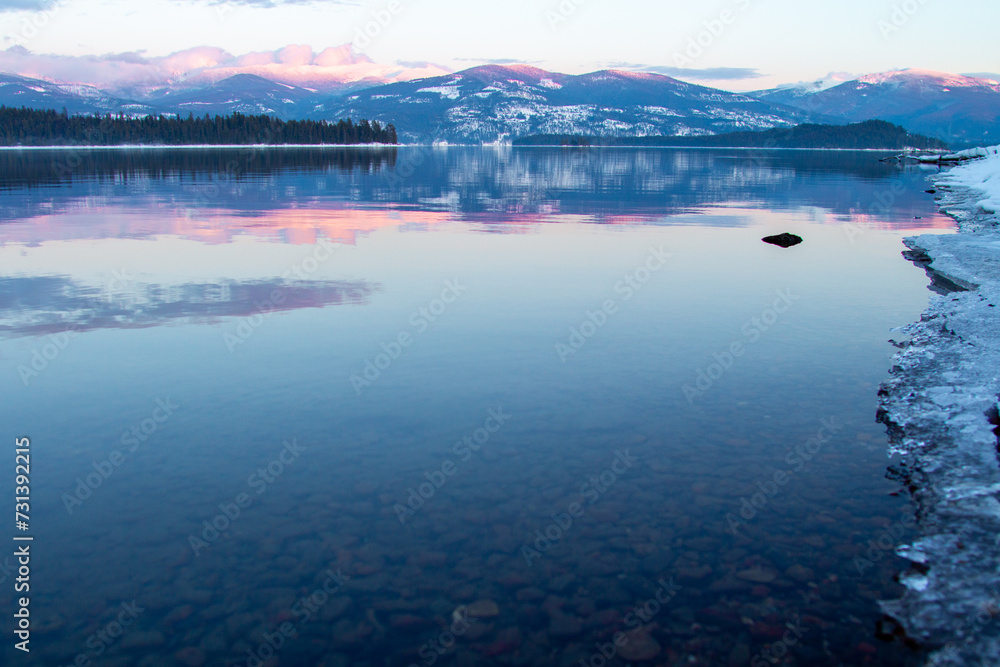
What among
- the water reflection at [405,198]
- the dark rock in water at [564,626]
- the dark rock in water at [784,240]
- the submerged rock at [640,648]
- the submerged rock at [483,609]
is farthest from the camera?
the water reflection at [405,198]

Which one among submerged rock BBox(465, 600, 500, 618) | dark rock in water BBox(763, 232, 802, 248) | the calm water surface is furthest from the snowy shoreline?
dark rock in water BBox(763, 232, 802, 248)

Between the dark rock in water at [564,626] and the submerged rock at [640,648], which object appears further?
the dark rock in water at [564,626]

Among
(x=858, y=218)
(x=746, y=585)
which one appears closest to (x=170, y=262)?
(x=746, y=585)

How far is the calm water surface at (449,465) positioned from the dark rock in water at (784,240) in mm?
8420

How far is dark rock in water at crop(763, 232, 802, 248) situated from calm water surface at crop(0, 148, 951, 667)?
842 centimetres

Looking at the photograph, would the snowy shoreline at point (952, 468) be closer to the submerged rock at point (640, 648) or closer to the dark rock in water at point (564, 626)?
the submerged rock at point (640, 648)

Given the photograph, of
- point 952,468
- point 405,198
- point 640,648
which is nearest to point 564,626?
point 640,648

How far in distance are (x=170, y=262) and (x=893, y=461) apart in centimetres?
2249

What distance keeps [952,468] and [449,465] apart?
7.13 m

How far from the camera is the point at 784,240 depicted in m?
32.6

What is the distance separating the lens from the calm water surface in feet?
23.4

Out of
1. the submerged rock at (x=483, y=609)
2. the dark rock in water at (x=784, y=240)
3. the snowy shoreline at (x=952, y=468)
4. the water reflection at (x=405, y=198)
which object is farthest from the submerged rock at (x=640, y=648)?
the water reflection at (x=405, y=198)

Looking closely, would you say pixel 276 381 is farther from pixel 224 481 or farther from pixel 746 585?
pixel 746 585

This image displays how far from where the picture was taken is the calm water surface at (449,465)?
281 inches
